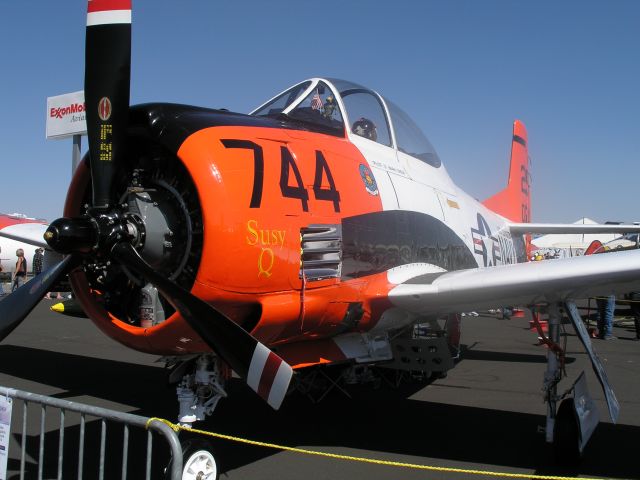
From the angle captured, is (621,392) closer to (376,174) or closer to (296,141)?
(376,174)

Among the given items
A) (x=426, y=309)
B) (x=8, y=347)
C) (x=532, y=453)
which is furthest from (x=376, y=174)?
(x=8, y=347)

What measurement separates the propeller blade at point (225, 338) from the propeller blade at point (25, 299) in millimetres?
649

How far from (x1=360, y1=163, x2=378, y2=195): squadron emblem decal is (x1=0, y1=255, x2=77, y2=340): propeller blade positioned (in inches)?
88.1

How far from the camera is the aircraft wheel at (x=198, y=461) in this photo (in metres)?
3.44

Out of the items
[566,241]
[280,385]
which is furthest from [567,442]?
[566,241]

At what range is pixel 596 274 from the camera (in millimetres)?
4336

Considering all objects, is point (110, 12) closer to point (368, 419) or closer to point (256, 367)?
point (256, 367)

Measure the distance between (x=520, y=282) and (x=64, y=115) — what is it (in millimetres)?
13277

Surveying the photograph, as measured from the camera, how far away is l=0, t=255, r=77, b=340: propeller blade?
12.0 ft

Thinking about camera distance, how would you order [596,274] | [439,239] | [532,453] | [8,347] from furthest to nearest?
[8,347], [439,239], [532,453], [596,274]

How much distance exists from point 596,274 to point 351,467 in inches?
91.2

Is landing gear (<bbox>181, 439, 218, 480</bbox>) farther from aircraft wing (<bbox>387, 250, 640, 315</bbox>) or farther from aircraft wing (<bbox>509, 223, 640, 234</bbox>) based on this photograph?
aircraft wing (<bbox>509, 223, 640, 234</bbox>)

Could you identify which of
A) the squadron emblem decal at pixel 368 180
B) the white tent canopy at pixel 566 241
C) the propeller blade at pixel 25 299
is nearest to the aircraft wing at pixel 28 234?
the propeller blade at pixel 25 299

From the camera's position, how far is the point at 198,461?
352cm
